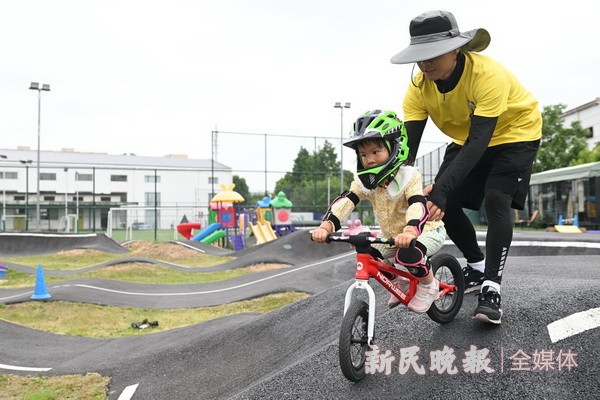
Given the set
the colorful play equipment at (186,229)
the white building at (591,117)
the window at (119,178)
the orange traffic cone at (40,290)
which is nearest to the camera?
the orange traffic cone at (40,290)

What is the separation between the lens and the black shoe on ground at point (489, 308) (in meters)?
3.67

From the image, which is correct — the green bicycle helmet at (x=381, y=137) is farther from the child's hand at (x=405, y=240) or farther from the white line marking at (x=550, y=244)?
the white line marking at (x=550, y=244)

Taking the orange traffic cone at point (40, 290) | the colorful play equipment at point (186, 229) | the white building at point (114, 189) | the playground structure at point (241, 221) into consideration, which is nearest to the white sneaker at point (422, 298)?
the orange traffic cone at point (40, 290)

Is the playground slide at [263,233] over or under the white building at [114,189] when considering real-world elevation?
under

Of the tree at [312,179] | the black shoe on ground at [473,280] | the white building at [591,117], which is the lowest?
the black shoe on ground at [473,280]

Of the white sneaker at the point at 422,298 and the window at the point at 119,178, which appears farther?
the window at the point at 119,178

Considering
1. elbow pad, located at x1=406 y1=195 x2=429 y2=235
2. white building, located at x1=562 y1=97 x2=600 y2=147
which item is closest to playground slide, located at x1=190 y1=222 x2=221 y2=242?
elbow pad, located at x1=406 y1=195 x2=429 y2=235

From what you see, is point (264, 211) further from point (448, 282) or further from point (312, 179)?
point (448, 282)

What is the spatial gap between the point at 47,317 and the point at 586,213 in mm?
22389

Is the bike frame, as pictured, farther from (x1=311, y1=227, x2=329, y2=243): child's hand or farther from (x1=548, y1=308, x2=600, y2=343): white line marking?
(x1=548, y1=308, x2=600, y2=343): white line marking

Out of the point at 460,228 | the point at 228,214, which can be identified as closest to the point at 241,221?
the point at 228,214

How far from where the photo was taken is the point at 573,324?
12.5 ft

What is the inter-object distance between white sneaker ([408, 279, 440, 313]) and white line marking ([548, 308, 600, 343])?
3.10ft

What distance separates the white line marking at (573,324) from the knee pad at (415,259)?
110 centimetres
